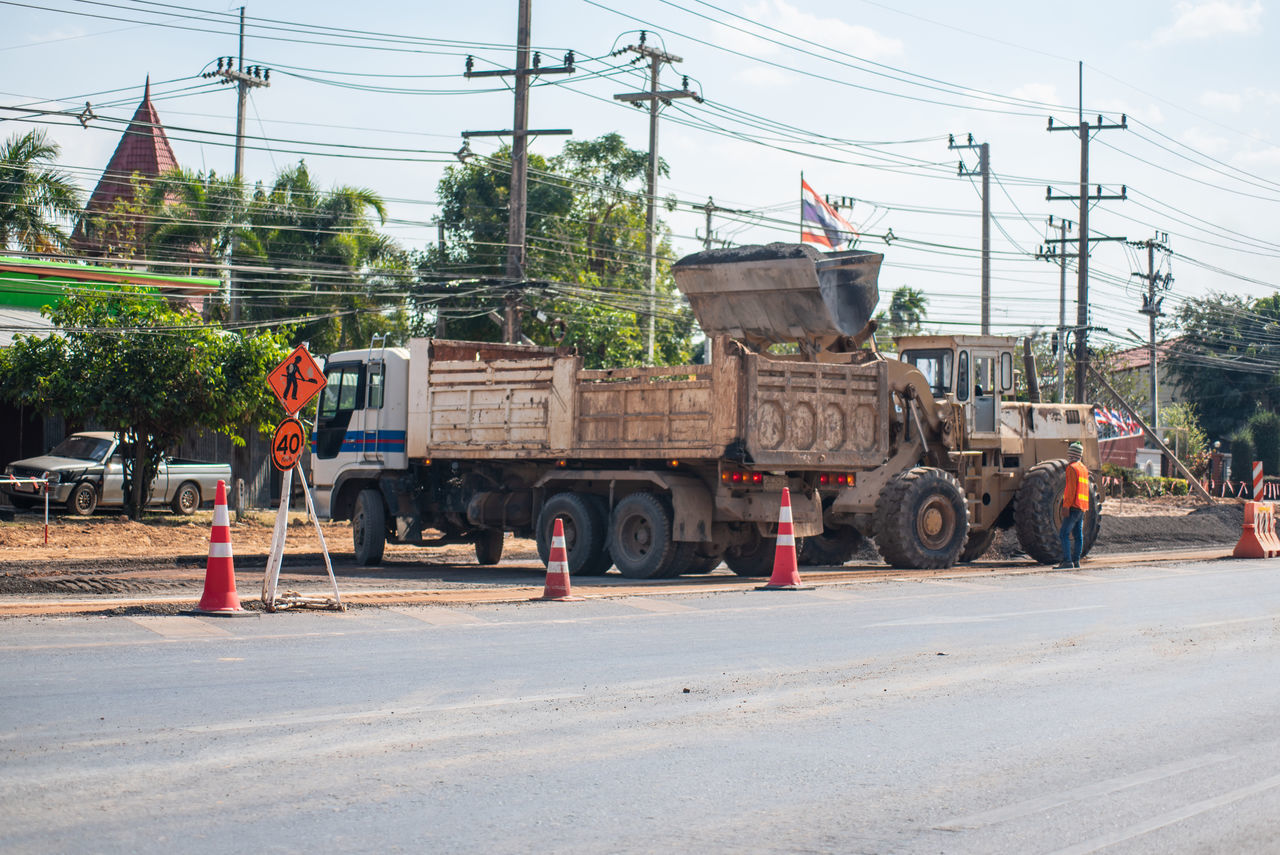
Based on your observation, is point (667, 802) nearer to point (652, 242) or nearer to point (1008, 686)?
point (1008, 686)

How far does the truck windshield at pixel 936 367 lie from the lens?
815 inches

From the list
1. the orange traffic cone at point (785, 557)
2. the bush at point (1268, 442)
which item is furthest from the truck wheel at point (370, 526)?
the bush at point (1268, 442)

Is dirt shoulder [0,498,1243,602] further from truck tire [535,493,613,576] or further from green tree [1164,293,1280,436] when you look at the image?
green tree [1164,293,1280,436]

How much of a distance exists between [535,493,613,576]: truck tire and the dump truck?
34 mm

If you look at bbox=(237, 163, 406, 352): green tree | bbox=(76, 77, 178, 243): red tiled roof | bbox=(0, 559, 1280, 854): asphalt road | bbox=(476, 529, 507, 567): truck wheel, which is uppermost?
bbox=(76, 77, 178, 243): red tiled roof

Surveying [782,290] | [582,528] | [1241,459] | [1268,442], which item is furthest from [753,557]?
[1268,442]

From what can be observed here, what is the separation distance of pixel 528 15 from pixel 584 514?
14.7m

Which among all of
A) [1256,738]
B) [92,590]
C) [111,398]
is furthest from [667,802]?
[111,398]

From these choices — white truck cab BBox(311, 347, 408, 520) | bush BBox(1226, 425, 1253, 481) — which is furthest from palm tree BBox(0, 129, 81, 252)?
bush BBox(1226, 425, 1253, 481)

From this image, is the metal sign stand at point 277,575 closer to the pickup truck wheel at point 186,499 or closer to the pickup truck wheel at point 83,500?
the pickup truck wheel at point 83,500

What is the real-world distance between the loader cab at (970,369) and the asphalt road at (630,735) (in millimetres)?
8467

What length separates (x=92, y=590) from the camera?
600 inches

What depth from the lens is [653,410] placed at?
1752 centimetres

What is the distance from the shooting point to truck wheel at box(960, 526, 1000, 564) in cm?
Result: 2216
